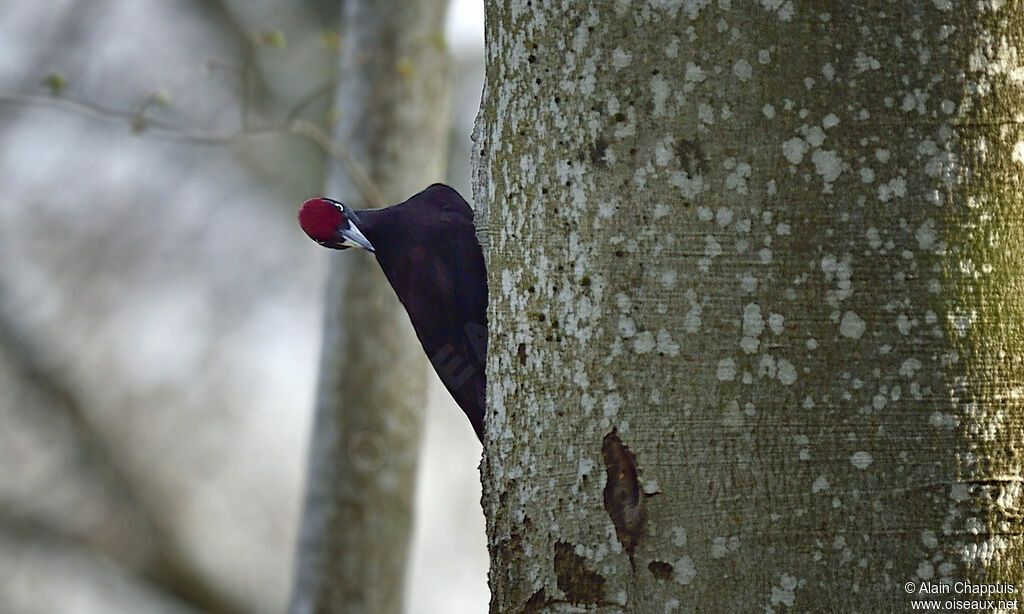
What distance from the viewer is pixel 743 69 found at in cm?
133

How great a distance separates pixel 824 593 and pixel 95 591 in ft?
24.1

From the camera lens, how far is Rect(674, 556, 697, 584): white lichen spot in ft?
4.24

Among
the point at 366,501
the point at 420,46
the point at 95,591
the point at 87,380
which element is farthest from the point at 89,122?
the point at 366,501

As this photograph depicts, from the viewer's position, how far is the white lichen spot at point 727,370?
1.30m

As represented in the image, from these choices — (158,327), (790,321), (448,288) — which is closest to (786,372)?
(790,321)

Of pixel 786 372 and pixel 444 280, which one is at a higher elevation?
pixel 444 280

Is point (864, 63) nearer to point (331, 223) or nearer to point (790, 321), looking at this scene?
point (790, 321)

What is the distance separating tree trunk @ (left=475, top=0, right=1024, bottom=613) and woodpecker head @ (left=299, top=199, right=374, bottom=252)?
1.11 m

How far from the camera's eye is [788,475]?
127 centimetres

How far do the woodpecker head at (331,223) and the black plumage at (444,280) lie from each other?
0.06 m

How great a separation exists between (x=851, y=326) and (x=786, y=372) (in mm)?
89

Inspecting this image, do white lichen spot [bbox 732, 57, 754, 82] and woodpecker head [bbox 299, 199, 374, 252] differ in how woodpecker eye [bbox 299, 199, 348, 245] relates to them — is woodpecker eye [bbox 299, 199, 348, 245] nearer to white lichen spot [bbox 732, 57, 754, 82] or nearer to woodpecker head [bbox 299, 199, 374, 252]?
woodpecker head [bbox 299, 199, 374, 252]

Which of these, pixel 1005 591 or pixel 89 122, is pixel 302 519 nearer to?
pixel 1005 591

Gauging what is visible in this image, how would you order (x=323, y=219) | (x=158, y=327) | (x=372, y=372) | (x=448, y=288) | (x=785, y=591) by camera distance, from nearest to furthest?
(x=785, y=591) → (x=448, y=288) → (x=323, y=219) → (x=372, y=372) → (x=158, y=327)
